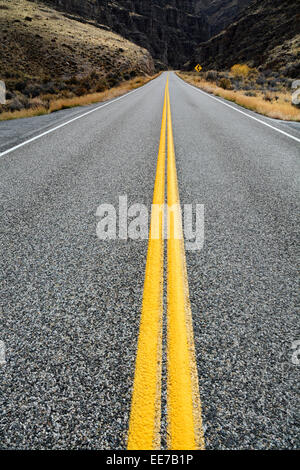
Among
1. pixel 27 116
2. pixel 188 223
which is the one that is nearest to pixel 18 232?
pixel 188 223

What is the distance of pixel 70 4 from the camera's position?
70.9 meters

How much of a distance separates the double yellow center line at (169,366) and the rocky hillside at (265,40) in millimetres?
32307

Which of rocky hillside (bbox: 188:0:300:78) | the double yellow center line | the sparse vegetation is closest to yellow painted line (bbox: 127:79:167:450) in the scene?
the double yellow center line

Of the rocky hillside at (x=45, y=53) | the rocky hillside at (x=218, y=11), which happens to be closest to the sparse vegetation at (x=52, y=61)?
the rocky hillside at (x=45, y=53)

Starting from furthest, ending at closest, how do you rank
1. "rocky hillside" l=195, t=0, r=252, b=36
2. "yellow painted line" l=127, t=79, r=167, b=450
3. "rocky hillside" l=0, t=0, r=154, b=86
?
"rocky hillside" l=195, t=0, r=252, b=36 < "rocky hillside" l=0, t=0, r=154, b=86 < "yellow painted line" l=127, t=79, r=167, b=450

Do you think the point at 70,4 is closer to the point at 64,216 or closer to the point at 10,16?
the point at 10,16

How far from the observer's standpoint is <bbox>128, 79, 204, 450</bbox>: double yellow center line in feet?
4.39

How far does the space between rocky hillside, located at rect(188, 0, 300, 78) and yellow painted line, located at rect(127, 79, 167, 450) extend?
106 feet

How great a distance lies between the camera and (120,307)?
2.09 m

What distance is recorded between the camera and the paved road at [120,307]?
1405mm

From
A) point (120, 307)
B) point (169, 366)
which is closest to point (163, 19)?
point (120, 307)

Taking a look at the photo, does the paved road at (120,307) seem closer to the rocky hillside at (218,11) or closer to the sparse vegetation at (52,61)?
the sparse vegetation at (52,61)

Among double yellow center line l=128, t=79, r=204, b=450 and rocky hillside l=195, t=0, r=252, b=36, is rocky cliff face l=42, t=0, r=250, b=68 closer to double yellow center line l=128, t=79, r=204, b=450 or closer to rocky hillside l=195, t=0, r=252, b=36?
rocky hillside l=195, t=0, r=252, b=36
